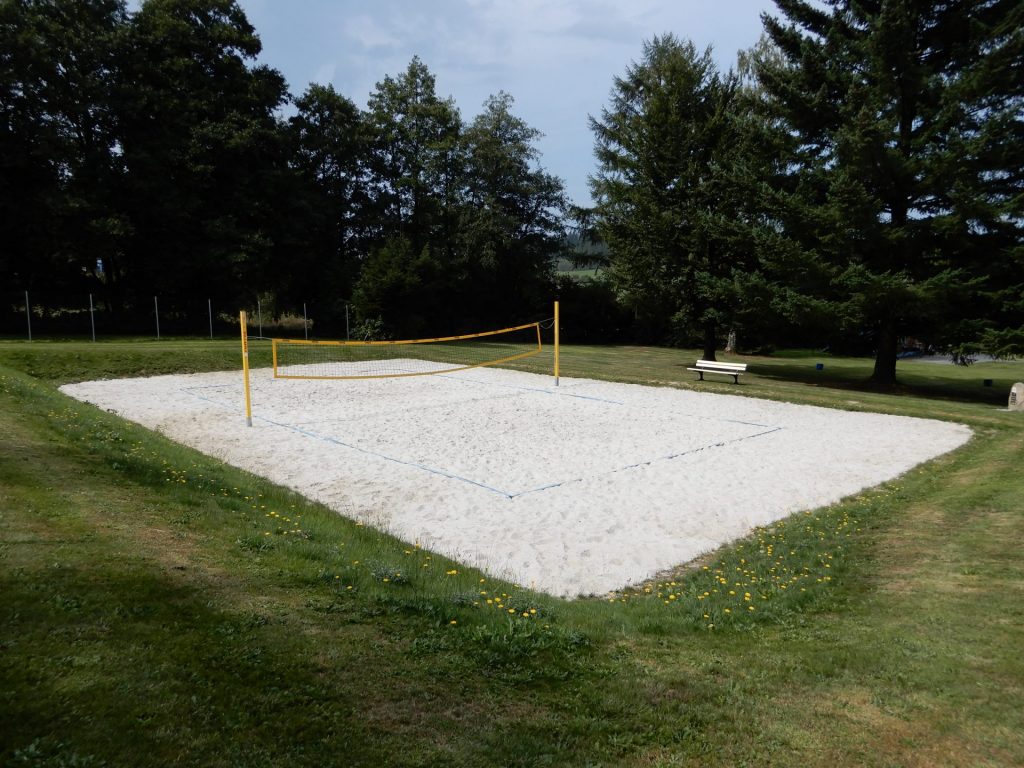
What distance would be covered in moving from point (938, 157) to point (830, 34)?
4519 mm

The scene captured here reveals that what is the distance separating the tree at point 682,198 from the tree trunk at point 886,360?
405 cm

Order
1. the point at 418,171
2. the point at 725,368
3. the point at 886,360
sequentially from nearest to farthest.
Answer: the point at 725,368, the point at 886,360, the point at 418,171

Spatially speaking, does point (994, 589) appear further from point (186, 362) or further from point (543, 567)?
point (186, 362)

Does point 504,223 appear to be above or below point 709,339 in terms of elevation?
above

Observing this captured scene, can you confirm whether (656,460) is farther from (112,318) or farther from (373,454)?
(112,318)

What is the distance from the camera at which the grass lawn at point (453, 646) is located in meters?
2.52

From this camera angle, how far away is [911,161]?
15844mm

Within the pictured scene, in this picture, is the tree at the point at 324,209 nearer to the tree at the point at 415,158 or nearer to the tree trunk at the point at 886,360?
the tree at the point at 415,158

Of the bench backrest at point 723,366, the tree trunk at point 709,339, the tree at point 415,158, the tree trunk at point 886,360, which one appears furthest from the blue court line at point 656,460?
the tree at point 415,158

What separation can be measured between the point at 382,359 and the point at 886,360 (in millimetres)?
15807

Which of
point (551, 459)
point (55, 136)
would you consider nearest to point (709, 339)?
point (551, 459)

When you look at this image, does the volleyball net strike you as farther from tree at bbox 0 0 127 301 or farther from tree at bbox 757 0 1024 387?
tree at bbox 0 0 127 301

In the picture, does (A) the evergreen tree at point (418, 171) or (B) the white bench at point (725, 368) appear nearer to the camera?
(B) the white bench at point (725, 368)

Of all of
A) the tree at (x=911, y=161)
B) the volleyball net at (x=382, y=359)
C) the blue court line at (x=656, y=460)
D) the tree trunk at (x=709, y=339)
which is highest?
the tree at (x=911, y=161)
